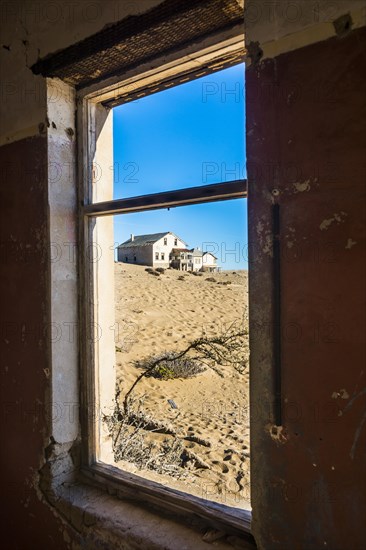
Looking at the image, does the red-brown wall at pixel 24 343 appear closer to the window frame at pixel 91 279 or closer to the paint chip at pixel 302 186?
the window frame at pixel 91 279

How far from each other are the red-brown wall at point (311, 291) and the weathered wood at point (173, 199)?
0.53 ft

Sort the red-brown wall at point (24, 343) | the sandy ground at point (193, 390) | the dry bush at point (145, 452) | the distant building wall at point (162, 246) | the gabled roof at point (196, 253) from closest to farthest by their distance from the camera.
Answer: the red-brown wall at point (24, 343) → the dry bush at point (145, 452) → the sandy ground at point (193, 390) → the distant building wall at point (162, 246) → the gabled roof at point (196, 253)

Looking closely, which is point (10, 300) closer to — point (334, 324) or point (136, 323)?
point (334, 324)

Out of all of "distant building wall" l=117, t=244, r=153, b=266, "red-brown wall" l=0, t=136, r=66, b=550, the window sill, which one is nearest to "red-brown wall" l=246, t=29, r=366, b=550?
the window sill

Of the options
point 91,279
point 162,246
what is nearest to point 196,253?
point 162,246

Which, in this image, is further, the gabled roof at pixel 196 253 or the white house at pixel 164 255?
the gabled roof at pixel 196 253

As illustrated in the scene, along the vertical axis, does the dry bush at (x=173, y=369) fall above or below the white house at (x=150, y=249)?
below

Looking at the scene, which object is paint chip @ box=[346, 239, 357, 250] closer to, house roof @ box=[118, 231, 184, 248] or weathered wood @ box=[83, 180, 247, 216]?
weathered wood @ box=[83, 180, 247, 216]

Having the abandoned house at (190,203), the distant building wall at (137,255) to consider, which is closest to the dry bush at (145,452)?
the abandoned house at (190,203)

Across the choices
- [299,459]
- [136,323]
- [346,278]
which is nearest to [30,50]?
[346,278]

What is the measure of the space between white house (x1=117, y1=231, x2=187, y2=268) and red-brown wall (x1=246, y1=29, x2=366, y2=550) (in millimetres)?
14494

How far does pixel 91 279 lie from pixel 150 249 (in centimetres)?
1707

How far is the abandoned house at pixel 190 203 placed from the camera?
955mm

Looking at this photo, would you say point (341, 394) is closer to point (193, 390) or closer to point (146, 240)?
point (193, 390)
